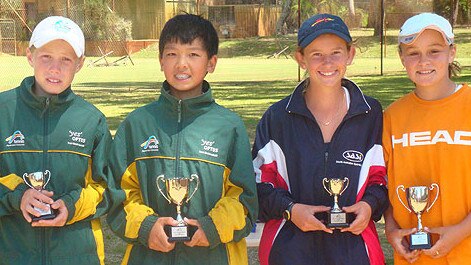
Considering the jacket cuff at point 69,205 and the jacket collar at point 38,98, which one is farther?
the jacket collar at point 38,98

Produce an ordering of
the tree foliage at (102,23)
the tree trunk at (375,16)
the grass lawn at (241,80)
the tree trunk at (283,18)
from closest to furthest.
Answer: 1. the grass lawn at (241,80)
2. the tree foliage at (102,23)
3. the tree trunk at (375,16)
4. the tree trunk at (283,18)

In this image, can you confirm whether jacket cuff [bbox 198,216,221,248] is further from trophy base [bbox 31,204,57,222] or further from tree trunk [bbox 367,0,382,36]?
tree trunk [bbox 367,0,382,36]

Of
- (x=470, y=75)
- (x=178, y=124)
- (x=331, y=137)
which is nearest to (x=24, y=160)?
(x=178, y=124)

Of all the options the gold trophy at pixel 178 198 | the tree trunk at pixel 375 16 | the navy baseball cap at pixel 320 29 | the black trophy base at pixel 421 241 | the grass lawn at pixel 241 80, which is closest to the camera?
the gold trophy at pixel 178 198

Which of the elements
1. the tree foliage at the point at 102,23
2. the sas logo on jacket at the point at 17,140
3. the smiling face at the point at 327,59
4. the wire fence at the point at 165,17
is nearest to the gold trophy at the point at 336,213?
the smiling face at the point at 327,59

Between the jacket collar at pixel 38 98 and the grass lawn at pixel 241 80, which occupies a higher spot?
the jacket collar at pixel 38 98

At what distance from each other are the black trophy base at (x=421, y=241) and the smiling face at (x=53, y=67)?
5.42 ft

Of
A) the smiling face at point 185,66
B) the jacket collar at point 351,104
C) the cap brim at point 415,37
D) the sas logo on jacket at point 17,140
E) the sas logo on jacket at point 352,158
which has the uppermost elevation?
the cap brim at point 415,37

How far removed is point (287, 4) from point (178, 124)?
38973 mm

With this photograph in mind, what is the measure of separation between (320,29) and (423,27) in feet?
1.48

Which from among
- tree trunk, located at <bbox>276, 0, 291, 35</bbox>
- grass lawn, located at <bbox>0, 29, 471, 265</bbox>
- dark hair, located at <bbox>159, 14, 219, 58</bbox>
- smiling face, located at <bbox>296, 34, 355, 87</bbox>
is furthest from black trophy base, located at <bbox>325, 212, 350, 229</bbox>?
tree trunk, located at <bbox>276, 0, 291, 35</bbox>

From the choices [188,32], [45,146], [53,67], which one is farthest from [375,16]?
[45,146]

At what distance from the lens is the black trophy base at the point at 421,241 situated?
3.25 meters

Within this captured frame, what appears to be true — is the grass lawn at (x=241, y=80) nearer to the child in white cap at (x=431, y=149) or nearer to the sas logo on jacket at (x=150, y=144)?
the child in white cap at (x=431, y=149)
